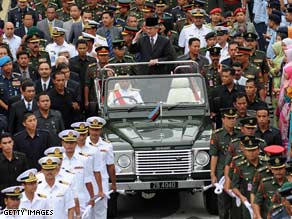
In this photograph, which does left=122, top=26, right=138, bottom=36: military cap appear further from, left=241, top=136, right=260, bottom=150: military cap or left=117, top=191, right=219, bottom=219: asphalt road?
left=241, top=136, right=260, bottom=150: military cap

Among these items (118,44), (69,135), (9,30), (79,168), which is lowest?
(79,168)

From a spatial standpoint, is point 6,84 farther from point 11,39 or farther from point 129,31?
point 129,31

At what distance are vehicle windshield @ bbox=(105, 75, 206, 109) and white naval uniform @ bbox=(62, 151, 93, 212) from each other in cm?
281

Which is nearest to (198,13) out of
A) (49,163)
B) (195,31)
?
(195,31)

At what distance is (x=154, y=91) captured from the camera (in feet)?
78.7

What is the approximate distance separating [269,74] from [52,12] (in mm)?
5047

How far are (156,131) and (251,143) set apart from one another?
3.09m

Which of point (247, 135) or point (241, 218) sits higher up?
point (247, 135)

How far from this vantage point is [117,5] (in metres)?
31.0

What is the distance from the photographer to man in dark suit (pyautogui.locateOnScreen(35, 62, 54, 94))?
2508 centimetres

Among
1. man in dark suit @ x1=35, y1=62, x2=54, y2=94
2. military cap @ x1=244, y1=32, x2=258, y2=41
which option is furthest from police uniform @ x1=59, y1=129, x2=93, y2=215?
military cap @ x1=244, y1=32, x2=258, y2=41

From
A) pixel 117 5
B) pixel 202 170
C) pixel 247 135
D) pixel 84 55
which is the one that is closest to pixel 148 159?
pixel 202 170

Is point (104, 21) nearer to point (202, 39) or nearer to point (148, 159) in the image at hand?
point (202, 39)

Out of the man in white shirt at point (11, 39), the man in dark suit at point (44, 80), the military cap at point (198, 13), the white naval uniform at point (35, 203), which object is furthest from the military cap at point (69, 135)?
the military cap at point (198, 13)
